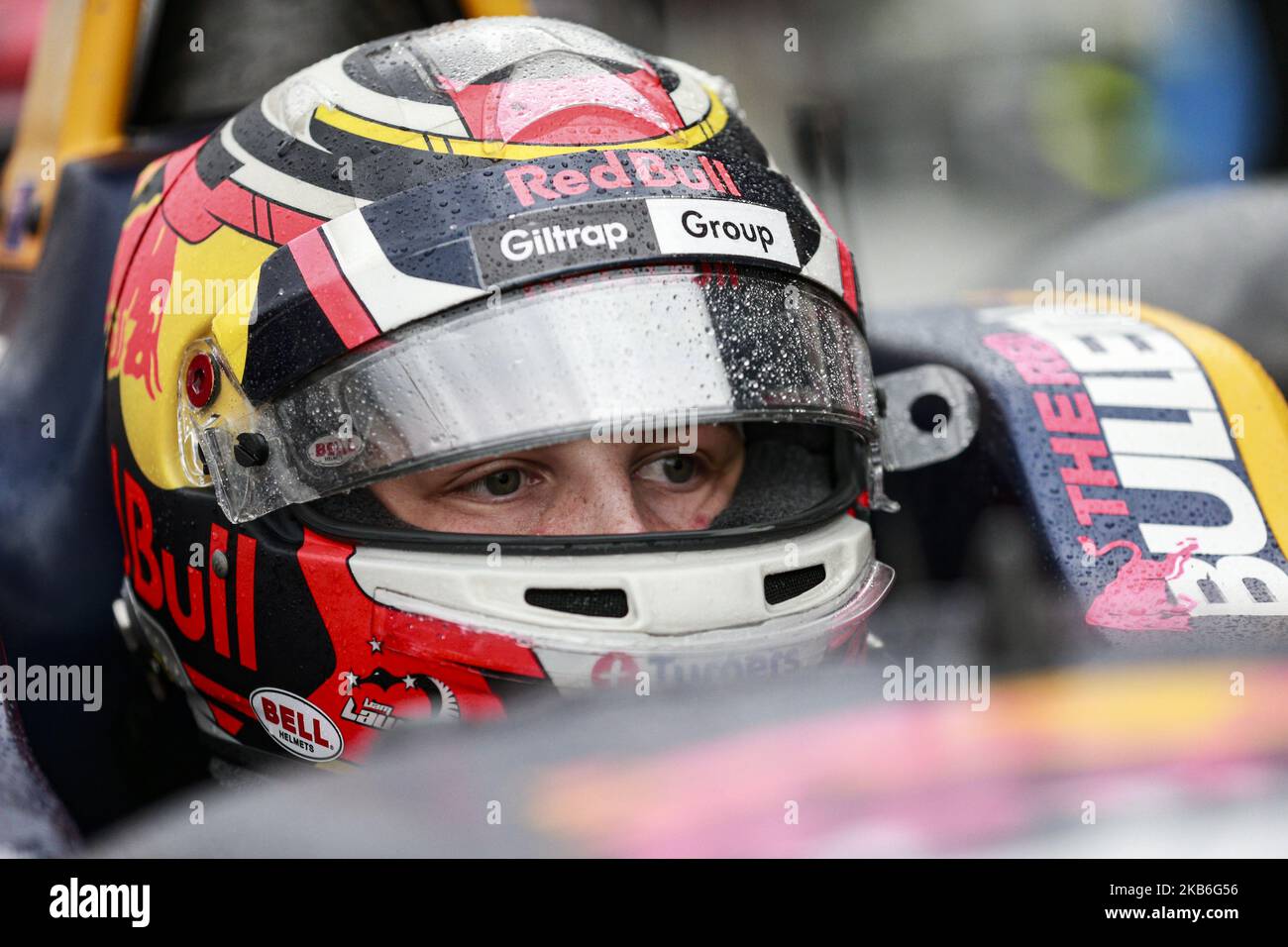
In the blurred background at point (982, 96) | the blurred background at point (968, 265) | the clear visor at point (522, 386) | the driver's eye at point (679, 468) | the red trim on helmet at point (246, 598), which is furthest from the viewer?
the blurred background at point (982, 96)

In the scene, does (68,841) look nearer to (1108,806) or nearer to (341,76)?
(341,76)

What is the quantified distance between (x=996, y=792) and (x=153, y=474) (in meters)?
0.99

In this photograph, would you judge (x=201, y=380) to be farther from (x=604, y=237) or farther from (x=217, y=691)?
(x=604, y=237)

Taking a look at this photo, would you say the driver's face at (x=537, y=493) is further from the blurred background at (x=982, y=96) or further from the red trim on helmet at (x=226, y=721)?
the blurred background at (x=982, y=96)

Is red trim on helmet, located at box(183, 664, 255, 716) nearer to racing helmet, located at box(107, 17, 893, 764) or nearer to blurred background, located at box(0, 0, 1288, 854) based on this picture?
racing helmet, located at box(107, 17, 893, 764)

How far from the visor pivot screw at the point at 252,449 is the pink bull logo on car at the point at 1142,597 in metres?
0.92

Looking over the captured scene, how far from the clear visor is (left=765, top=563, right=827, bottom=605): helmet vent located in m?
0.16

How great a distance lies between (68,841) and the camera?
1262mm

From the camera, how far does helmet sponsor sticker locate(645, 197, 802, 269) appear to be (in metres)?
1.30

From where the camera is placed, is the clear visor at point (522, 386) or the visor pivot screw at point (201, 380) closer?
the clear visor at point (522, 386)

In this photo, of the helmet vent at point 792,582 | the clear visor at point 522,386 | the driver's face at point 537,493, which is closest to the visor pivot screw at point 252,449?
the clear visor at point 522,386

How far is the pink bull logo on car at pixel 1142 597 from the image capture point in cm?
153

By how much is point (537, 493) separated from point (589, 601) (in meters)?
0.15

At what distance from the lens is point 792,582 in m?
1.38
